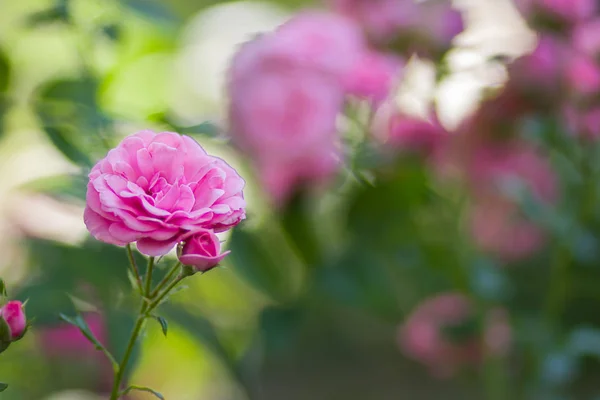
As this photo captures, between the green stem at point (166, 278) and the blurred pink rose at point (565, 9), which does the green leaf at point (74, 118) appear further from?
the blurred pink rose at point (565, 9)

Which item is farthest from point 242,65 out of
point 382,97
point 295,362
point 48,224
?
point 295,362

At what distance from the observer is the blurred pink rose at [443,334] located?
0.77 meters

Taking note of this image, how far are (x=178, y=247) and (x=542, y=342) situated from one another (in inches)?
18.3

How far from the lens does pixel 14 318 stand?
29 centimetres

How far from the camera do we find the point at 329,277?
71cm

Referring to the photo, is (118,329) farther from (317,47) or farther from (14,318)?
(317,47)

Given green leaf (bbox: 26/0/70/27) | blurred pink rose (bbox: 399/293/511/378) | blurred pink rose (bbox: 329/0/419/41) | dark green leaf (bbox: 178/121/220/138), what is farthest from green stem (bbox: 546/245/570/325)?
green leaf (bbox: 26/0/70/27)

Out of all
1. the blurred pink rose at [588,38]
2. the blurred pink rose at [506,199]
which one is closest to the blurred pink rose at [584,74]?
the blurred pink rose at [588,38]

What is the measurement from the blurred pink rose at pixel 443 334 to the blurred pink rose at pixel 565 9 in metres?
0.29

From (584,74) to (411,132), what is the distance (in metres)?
0.17

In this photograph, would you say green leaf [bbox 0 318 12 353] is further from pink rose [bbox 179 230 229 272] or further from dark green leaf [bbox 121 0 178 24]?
dark green leaf [bbox 121 0 178 24]

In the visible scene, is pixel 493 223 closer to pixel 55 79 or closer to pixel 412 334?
pixel 412 334

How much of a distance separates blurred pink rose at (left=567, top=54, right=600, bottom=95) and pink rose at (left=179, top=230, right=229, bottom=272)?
474 mm

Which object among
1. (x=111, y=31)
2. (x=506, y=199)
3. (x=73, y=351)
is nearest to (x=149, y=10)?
(x=111, y=31)
